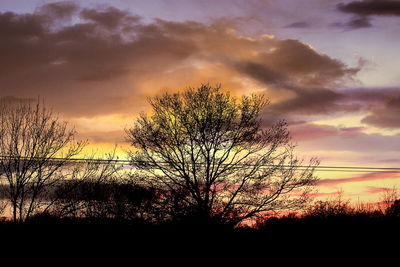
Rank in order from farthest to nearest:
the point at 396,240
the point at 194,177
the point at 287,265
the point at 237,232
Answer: the point at 194,177
the point at 237,232
the point at 396,240
the point at 287,265

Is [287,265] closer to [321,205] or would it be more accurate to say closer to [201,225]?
[201,225]

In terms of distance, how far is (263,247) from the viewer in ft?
72.3

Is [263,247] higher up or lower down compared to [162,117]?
lower down

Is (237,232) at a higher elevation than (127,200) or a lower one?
lower

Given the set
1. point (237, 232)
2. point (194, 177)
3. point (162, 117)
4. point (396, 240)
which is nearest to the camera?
point (396, 240)

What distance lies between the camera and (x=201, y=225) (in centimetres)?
2547

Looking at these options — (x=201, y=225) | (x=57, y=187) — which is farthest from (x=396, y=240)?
(x=57, y=187)

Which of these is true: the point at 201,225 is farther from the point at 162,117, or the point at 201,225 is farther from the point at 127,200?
the point at 162,117

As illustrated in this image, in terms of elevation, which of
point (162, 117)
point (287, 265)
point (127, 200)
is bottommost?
point (287, 265)

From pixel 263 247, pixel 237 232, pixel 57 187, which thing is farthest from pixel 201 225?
pixel 57 187

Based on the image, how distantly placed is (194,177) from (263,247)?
24.8ft

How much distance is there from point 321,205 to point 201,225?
8.98 meters

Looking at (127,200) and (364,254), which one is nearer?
(364,254)

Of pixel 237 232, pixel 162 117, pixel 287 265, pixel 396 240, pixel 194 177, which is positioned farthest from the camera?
pixel 162 117
